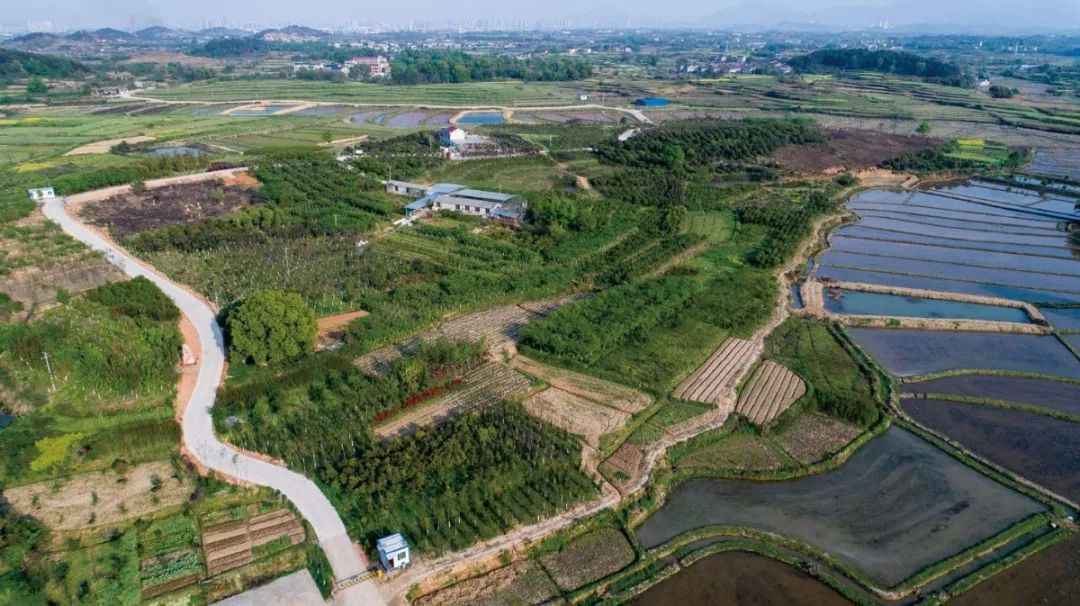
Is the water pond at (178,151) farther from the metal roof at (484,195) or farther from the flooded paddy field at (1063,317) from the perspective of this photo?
the flooded paddy field at (1063,317)

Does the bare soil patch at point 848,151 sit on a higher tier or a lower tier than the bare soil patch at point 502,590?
higher

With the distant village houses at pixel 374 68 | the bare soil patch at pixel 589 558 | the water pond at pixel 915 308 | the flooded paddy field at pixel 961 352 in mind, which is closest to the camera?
the bare soil patch at pixel 589 558

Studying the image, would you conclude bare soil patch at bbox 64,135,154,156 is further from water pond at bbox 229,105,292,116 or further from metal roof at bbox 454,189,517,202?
metal roof at bbox 454,189,517,202

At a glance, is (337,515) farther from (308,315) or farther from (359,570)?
(308,315)

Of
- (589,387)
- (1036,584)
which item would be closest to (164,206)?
(589,387)

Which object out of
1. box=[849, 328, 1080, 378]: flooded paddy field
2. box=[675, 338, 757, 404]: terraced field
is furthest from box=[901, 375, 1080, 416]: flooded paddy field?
box=[675, 338, 757, 404]: terraced field

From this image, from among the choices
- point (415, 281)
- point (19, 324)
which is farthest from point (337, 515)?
point (19, 324)

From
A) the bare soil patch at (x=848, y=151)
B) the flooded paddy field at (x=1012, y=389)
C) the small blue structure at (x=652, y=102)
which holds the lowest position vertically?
the flooded paddy field at (x=1012, y=389)

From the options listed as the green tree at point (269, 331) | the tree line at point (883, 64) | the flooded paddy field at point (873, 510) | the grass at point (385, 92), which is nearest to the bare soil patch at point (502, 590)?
the flooded paddy field at point (873, 510)
